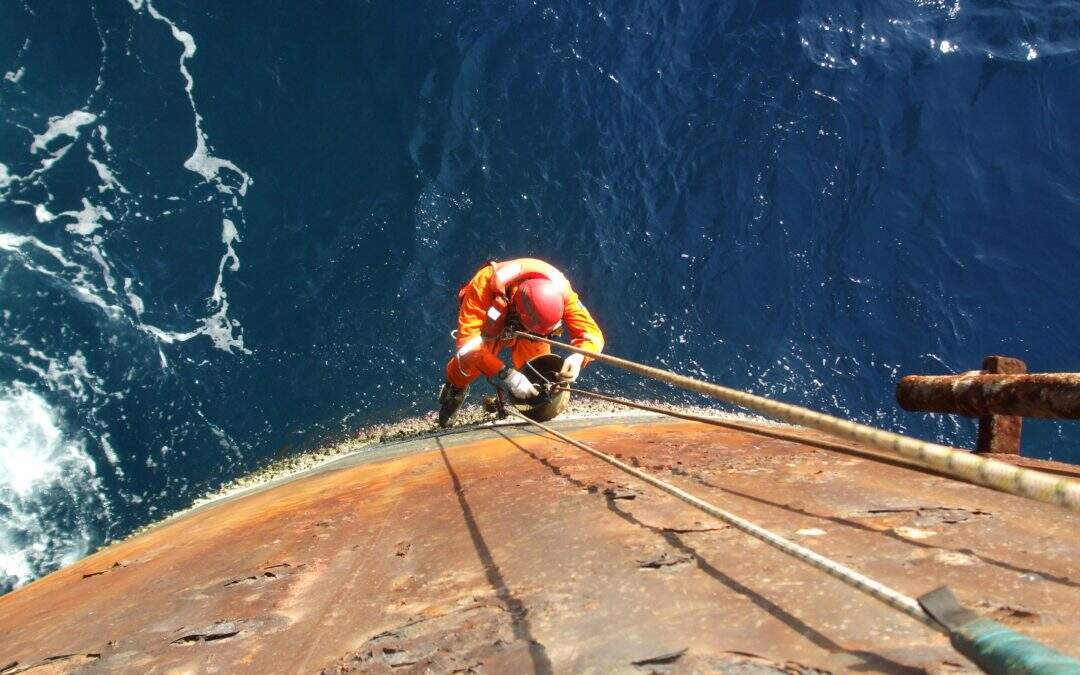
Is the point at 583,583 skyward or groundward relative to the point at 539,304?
groundward

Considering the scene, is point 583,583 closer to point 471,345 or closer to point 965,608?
point 965,608

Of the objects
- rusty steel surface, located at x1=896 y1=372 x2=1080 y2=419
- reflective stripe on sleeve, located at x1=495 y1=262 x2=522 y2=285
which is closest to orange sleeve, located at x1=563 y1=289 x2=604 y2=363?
reflective stripe on sleeve, located at x1=495 y1=262 x2=522 y2=285

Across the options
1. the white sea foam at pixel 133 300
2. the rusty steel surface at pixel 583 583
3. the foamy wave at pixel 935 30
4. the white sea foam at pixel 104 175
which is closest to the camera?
the rusty steel surface at pixel 583 583

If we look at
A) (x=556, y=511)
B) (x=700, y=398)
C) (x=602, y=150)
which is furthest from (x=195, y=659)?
(x=602, y=150)

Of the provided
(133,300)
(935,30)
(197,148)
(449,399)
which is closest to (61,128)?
(197,148)

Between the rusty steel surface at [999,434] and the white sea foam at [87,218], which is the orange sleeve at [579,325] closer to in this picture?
the rusty steel surface at [999,434]

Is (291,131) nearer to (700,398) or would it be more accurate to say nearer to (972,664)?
(700,398)

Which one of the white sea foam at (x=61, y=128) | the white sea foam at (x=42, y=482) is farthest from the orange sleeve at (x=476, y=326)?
the white sea foam at (x=61, y=128)
